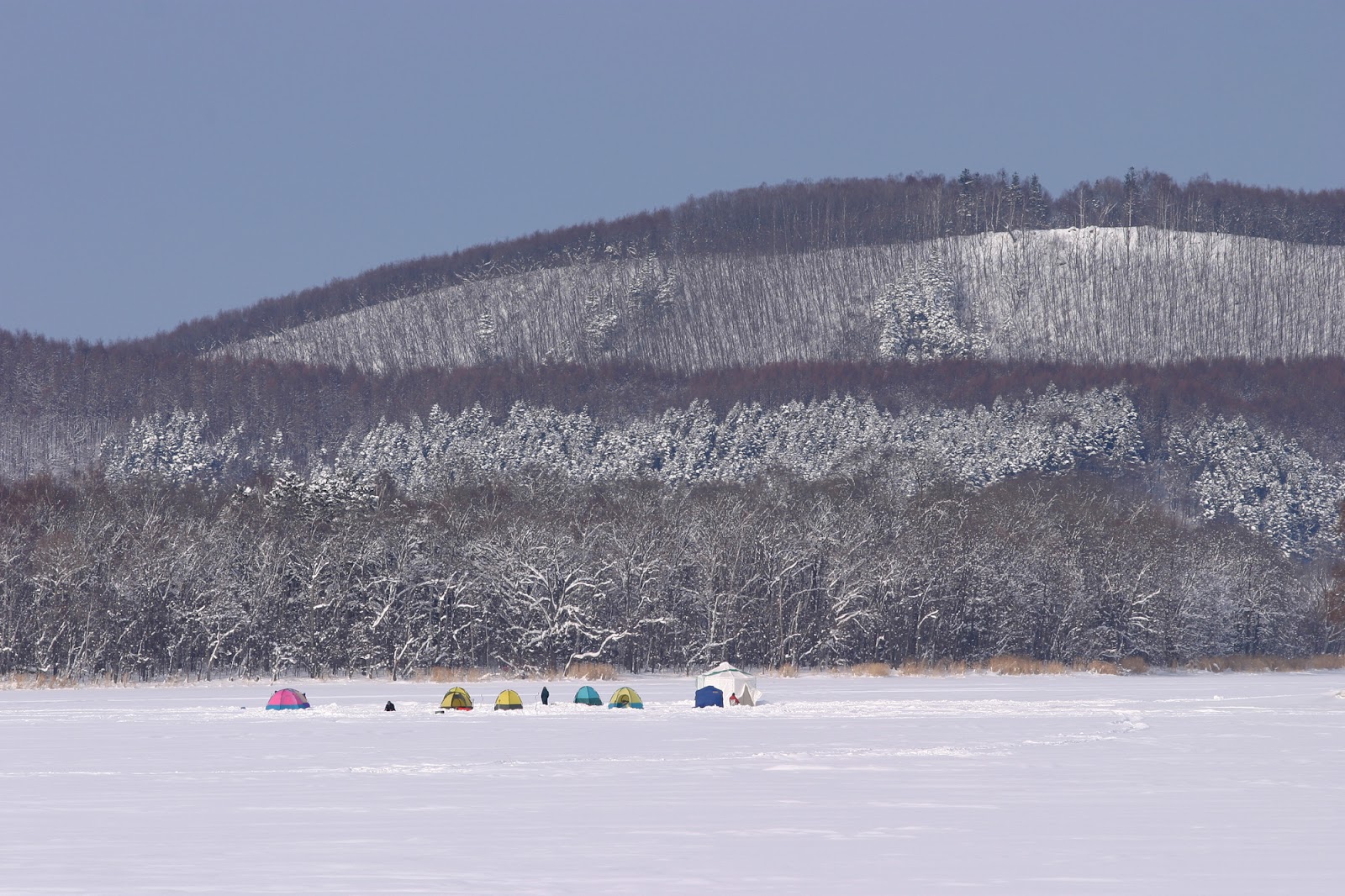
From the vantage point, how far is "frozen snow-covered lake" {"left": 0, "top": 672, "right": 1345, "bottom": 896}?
752 inches

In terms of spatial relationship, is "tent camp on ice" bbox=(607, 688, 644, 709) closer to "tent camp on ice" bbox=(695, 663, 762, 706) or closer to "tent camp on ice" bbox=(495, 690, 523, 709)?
"tent camp on ice" bbox=(695, 663, 762, 706)

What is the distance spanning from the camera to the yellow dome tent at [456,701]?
52656 millimetres

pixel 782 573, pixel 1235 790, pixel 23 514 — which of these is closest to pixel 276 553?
pixel 23 514

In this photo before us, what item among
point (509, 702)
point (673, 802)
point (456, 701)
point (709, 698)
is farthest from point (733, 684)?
point (673, 802)

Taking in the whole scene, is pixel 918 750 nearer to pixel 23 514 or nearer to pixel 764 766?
pixel 764 766

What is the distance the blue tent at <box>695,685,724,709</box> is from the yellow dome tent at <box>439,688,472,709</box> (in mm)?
7944

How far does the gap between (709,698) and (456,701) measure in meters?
8.80

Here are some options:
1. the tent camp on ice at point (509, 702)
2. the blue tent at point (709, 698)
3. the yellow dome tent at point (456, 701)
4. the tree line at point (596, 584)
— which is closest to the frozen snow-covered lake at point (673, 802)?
the yellow dome tent at point (456, 701)

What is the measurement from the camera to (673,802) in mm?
26312

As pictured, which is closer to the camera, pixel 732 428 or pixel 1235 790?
pixel 1235 790

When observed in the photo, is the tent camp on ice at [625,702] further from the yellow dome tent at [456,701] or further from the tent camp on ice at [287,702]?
the tent camp on ice at [287,702]

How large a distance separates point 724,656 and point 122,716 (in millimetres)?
40358

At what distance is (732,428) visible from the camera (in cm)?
17925

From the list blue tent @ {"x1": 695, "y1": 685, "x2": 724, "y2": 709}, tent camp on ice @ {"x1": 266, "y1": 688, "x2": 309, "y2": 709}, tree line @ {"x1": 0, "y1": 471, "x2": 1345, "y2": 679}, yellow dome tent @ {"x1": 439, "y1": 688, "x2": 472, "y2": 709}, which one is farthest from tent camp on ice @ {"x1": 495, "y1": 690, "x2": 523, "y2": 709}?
tree line @ {"x1": 0, "y1": 471, "x2": 1345, "y2": 679}
